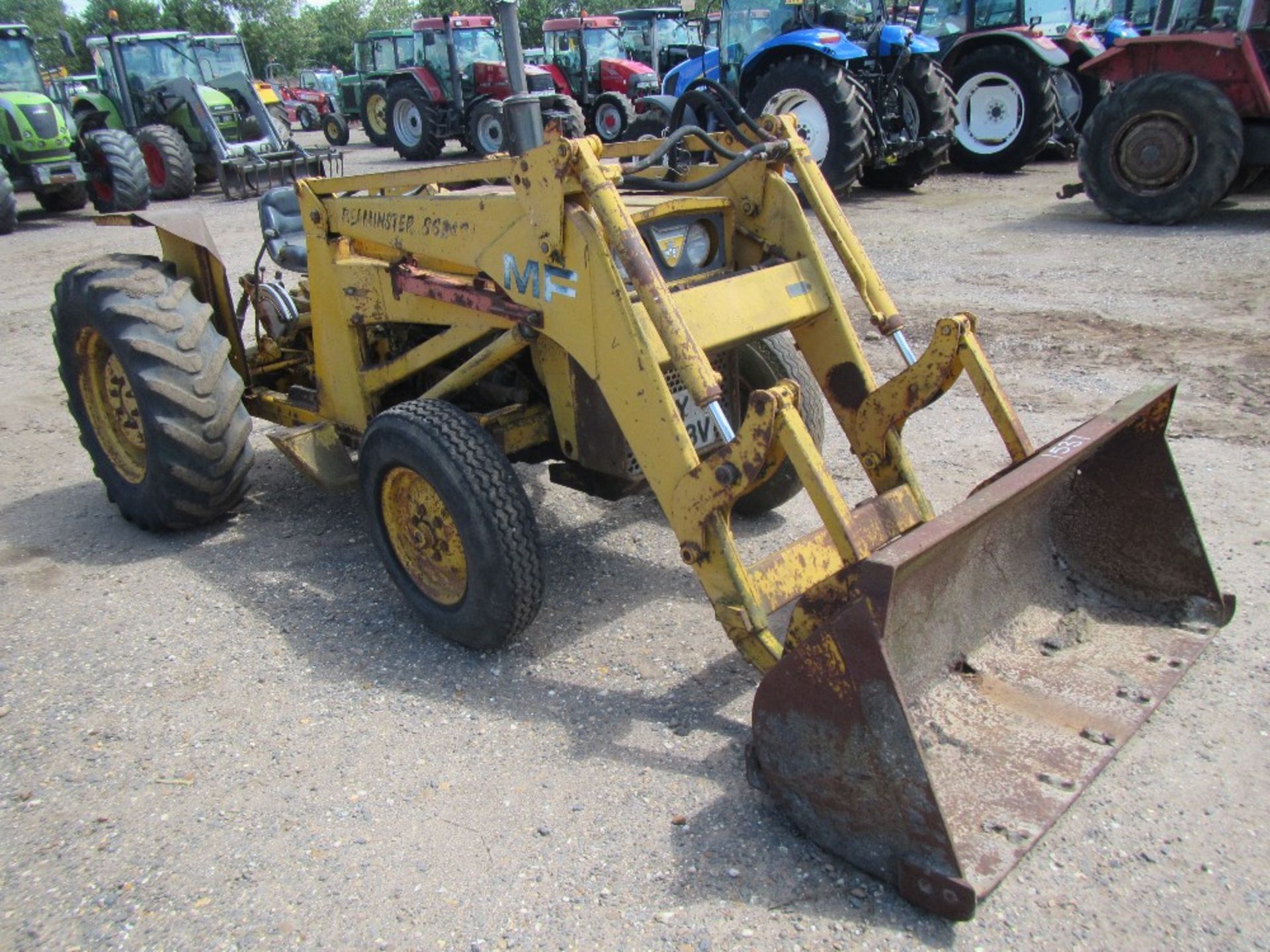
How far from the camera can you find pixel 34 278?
427 inches

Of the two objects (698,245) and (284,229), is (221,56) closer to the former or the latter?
(284,229)

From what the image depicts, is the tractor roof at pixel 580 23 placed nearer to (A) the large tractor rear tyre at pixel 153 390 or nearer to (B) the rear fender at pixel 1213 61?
(B) the rear fender at pixel 1213 61

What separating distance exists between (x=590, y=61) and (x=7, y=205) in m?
12.1

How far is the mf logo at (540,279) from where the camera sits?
327 cm

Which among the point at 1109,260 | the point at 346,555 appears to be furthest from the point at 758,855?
the point at 1109,260

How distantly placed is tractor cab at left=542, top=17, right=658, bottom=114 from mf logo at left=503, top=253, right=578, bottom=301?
18.5 meters

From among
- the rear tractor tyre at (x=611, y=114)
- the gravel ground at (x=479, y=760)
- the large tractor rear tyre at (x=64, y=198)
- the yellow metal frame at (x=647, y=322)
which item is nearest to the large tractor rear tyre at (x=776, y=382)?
the gravel ground at (x=479, y=760)

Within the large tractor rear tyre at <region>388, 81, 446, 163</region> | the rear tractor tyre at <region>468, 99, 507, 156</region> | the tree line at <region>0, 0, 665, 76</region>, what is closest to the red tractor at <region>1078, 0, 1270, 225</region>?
the rear tractor tyre at <region>468, 99, 507, 156</region>

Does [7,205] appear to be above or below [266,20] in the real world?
below

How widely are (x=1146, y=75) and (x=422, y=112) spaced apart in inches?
566

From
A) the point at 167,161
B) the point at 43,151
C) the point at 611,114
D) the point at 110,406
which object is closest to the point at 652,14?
the point at 611,114

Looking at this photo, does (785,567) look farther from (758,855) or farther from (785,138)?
(785,138)

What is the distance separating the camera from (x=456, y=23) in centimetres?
2036

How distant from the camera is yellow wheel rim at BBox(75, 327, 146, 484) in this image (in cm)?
477
